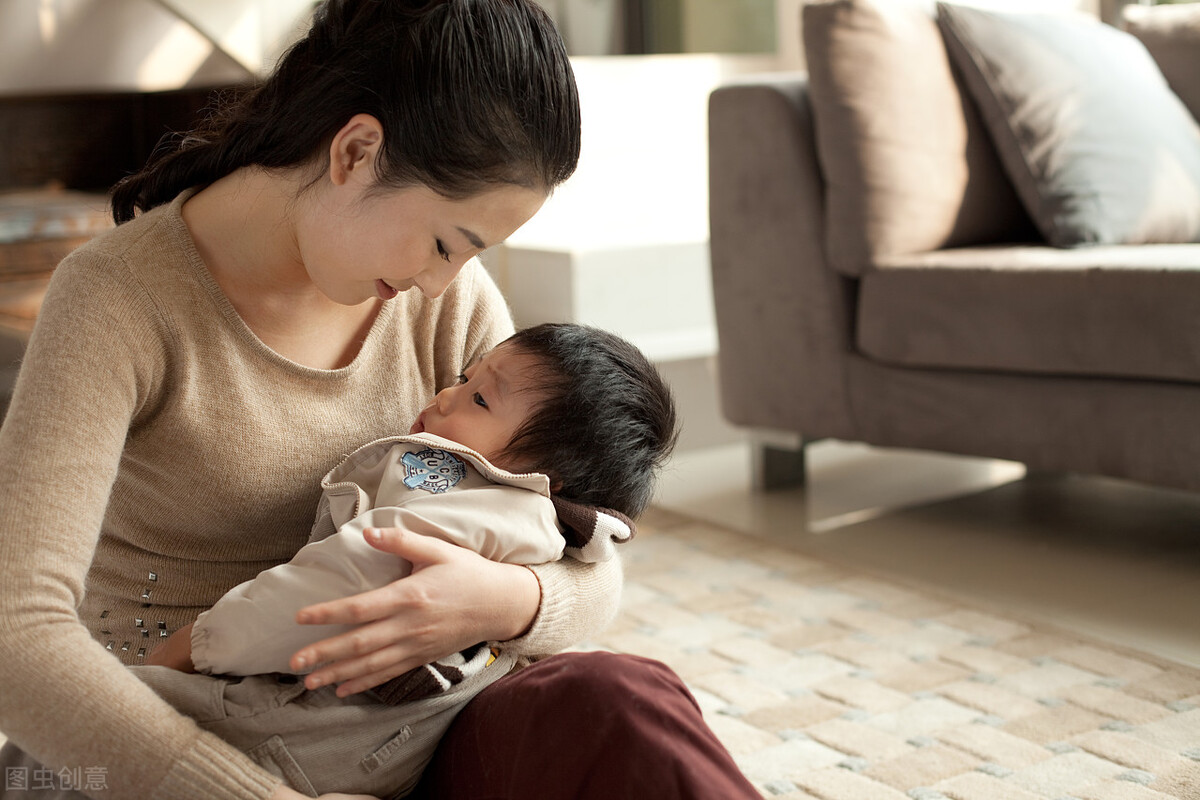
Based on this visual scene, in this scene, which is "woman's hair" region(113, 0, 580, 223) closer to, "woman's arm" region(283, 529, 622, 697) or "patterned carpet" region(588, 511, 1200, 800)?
"woman's arm" region(283, 529, 622, 697)

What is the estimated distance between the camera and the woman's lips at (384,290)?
1.03 meters

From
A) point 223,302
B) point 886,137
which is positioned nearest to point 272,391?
point 223,302

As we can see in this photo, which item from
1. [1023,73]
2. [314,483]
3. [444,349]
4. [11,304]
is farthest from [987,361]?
[11,304]

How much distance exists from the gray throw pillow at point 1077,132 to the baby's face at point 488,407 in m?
1.54

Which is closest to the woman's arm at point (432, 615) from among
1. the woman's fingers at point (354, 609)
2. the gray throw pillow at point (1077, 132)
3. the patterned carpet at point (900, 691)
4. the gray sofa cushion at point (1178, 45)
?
the woman's fingers at point (354, 609)

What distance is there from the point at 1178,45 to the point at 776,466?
4.03ft

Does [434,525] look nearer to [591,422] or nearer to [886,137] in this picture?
[591,422]

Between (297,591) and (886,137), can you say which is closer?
(297,591)

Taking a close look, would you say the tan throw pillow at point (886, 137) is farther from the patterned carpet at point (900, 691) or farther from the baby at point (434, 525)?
the baby at point (434, 525)

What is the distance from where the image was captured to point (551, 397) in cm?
112

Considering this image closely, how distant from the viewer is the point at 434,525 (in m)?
0.96

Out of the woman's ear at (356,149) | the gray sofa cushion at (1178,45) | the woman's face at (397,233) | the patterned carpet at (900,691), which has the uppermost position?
the gray sofa cushion at (1178,45)

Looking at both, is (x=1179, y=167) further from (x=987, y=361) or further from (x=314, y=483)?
(x=314, y=483)

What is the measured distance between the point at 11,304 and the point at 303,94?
252cm
